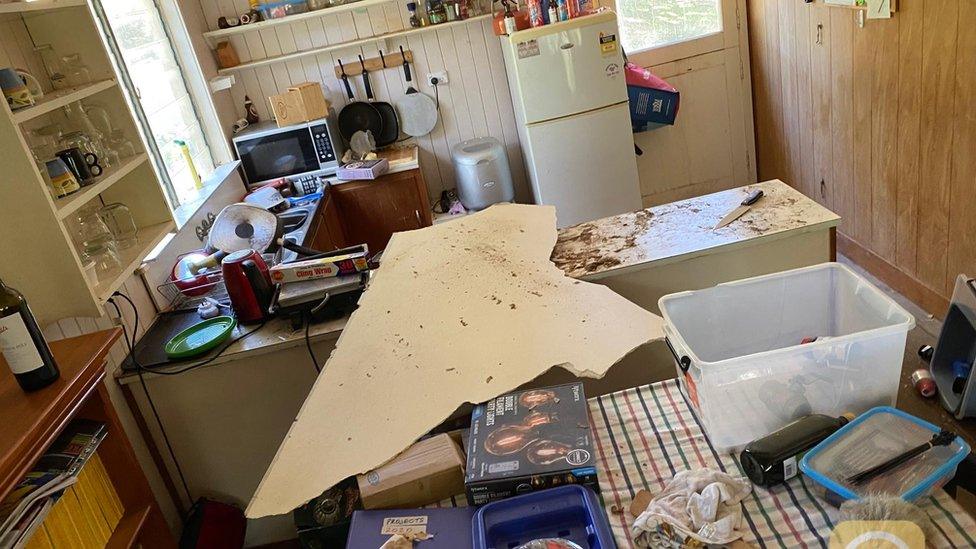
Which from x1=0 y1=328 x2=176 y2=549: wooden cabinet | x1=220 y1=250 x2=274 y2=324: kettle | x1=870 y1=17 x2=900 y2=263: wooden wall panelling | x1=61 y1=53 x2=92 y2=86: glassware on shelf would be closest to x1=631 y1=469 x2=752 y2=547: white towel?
x1=0 y1=328 x2=176 y2=549: wooden cabinet

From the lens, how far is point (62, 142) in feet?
6.94

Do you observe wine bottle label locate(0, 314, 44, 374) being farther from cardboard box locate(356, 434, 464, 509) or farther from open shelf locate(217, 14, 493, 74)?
open shelf locate(217, 14, 493, 74)

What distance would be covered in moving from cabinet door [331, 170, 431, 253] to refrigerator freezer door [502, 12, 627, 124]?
0.75 m

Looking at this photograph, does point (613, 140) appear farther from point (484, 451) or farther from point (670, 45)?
point (484, 451)

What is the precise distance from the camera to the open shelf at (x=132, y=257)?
6.17 feet

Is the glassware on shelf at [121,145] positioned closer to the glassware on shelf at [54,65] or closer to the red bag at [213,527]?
the glassware on shelf at [54,65]

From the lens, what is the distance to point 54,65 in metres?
2.21

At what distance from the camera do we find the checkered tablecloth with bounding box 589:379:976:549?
105 centimetres

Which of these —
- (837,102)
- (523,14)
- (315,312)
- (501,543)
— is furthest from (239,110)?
(501,543)

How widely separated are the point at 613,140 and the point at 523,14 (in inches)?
33.1

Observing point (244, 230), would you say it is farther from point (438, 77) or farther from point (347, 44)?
point (438, 77)

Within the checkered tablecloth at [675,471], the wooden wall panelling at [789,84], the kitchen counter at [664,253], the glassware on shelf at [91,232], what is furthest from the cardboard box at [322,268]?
the wooden wall panelling at [789,84]

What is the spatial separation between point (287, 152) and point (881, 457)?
11.0 feet

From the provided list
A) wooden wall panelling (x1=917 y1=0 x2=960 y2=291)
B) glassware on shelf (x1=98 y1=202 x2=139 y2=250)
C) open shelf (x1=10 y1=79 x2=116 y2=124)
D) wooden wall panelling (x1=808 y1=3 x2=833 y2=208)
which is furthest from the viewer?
wooden wall panelling (x1=808 y1=3 x2=833 y2=208)
